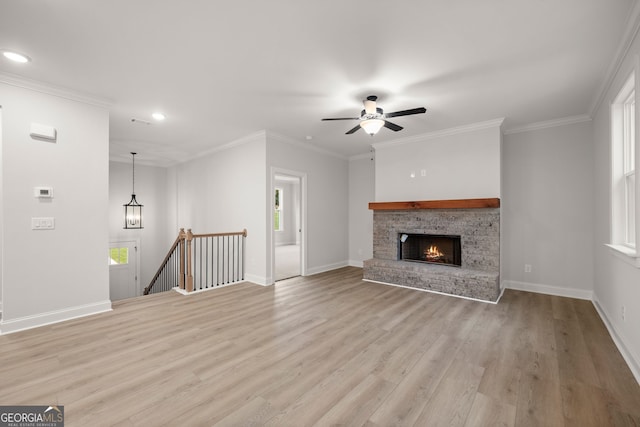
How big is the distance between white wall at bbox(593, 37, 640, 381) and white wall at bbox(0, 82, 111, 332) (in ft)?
18.2

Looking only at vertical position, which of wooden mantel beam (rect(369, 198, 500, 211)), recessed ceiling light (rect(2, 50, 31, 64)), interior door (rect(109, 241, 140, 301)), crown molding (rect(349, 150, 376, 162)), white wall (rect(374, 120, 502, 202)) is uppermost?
recessed ceiling light (rect(2, 50, 31, 64))

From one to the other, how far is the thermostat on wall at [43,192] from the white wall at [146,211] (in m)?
4.51

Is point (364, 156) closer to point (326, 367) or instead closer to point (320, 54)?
point (320, 54)

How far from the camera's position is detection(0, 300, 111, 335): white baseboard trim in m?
2.96

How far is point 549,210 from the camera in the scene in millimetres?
4465

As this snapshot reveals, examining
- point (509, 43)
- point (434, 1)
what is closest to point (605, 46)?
point (509, 43)

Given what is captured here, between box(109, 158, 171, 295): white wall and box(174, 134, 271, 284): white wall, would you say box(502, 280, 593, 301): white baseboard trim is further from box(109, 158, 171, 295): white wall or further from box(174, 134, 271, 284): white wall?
box(109, 158, 171, 295): white wall

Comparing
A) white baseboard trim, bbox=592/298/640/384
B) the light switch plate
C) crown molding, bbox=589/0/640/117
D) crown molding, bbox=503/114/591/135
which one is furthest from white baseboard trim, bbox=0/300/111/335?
crown molding, bbox=503/114/591/135

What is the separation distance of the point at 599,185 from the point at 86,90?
21.6 ft

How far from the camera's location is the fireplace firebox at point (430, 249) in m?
4.95

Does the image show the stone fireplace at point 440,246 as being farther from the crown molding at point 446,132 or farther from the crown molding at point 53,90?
the crown molding at point 53,90

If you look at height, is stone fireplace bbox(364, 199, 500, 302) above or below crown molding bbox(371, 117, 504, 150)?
below

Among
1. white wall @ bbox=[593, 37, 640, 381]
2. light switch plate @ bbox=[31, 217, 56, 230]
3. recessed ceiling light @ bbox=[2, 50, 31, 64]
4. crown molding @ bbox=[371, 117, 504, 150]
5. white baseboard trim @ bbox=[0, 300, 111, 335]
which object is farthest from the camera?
crown molding @ bbox=[371, 117, 504, 150]

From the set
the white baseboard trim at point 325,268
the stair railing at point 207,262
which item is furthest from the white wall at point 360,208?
the stair railing at point 207,262
